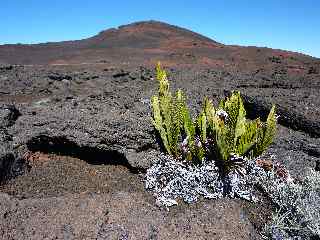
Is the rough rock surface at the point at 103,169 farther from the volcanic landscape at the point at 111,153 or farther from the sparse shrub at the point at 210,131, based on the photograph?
the sparse shrub at the point at 210,131

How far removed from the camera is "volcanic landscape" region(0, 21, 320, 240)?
3604mm

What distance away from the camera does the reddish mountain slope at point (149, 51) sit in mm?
12383

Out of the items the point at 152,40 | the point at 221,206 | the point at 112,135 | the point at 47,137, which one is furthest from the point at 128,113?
the point at 152,40

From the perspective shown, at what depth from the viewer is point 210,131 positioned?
459 cm

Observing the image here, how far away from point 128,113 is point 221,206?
4.80 feet

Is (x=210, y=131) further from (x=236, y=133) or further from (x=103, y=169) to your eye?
(x=103, y=169)

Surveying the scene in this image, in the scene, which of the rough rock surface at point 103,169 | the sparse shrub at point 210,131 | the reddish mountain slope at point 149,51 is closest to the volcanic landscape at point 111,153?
the rough rock surface at point 103,169

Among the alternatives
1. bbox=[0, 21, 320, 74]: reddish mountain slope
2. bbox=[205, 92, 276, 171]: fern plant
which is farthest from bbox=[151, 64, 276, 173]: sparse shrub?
bbox=[0, 21, 320, 74]: reddish mountain slope

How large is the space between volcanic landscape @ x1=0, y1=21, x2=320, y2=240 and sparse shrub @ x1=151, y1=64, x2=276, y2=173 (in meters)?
0.23

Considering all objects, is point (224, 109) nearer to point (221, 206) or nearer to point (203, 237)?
point (221, 206)

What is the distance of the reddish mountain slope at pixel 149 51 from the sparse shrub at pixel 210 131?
6.57 metres

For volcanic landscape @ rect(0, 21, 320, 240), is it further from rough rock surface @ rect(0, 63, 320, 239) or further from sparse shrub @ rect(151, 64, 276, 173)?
sparse shrub @ rect(151, 64, 276, 173)

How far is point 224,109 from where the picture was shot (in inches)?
189

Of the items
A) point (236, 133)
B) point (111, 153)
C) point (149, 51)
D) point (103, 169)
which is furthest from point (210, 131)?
point (149, 51)
